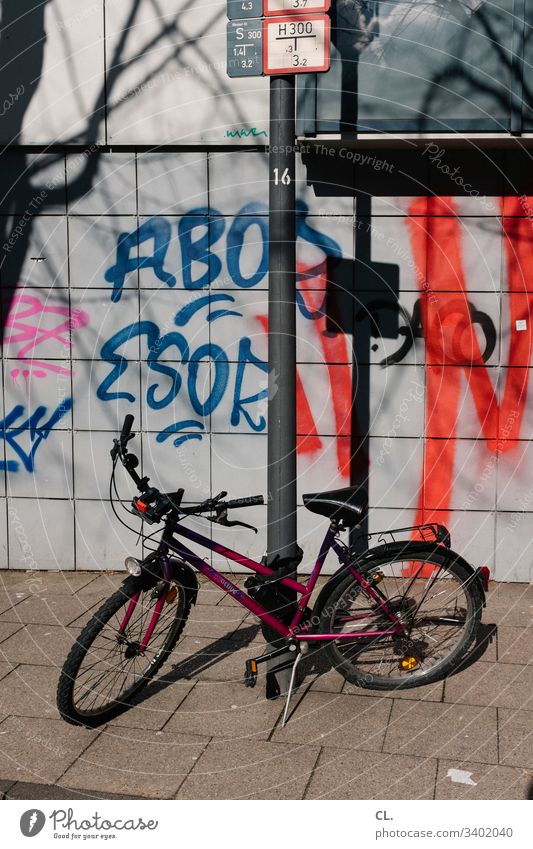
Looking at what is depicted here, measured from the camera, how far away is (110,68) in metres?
7.33

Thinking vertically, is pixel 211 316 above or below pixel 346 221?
below

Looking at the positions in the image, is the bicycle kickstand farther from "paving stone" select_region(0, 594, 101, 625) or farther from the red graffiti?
the red graffiti

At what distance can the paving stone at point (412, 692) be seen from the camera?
18.0 ft

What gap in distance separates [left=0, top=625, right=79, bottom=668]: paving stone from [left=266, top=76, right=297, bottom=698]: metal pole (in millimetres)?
1393

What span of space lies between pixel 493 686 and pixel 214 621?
186cm

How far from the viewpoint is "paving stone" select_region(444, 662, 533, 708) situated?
5457 millimetres

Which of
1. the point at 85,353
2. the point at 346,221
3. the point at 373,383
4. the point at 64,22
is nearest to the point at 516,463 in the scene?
the point at 373,383

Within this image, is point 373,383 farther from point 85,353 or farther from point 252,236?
point 85,353

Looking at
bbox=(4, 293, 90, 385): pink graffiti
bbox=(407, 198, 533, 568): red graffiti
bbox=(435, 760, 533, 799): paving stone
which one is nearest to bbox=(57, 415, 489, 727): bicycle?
bbox=(435, 760, 533, 799): paving stone

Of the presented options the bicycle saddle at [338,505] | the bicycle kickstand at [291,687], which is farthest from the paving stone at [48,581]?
the bicycle saddle at [338,505]

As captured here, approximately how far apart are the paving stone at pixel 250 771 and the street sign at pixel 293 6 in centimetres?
352

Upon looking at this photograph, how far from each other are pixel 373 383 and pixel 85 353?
6.80 ft
